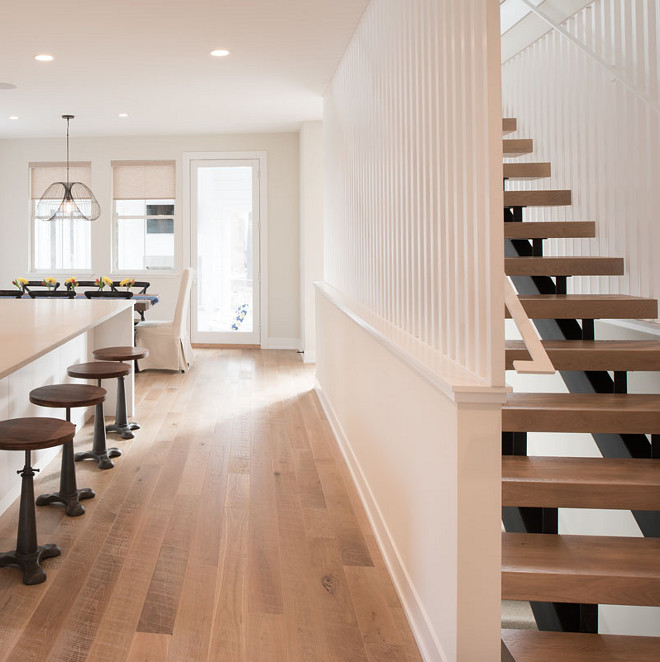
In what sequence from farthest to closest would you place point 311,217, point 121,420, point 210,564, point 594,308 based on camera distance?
point 311,217
point 121,420
point 594,308
point 210,564

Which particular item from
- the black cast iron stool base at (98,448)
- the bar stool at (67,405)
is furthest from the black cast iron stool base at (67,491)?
the black cast iron stool base at (98,448)

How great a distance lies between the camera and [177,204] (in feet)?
29.4

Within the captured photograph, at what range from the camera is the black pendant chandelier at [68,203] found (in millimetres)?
7711

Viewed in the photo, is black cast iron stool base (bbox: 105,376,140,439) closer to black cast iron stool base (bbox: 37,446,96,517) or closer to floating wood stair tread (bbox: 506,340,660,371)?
black cast iron stool base (bbox: 37,446,96,517)

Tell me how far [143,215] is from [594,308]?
7.20 m

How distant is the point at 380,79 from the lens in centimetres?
344

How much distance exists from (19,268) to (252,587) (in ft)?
25.9

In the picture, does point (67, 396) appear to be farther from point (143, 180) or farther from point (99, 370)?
point (143, 180)

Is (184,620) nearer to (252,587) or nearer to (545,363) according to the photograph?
(252,587)

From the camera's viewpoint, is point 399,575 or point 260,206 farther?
point 260,206

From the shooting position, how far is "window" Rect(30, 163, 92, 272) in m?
9.14

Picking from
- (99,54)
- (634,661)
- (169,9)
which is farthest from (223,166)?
(634,661)

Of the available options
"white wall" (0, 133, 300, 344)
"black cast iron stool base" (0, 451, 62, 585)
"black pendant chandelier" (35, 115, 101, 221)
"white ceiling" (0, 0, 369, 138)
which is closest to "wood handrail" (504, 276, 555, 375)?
"black cast iron stool base" (0, 451, 62, 585)

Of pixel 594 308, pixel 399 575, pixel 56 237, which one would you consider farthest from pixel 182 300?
pixel 399 575
